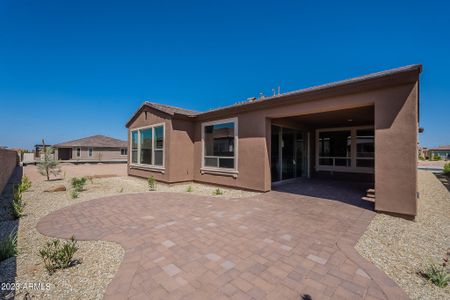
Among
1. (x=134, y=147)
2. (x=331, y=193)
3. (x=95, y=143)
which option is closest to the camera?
(x=331, y=193)

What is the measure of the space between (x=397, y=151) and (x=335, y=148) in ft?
21.4

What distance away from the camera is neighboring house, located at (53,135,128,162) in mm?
30359

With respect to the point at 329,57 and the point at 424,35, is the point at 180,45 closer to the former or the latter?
the point at 329,57

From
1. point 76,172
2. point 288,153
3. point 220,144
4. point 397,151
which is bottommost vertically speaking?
point 76,172

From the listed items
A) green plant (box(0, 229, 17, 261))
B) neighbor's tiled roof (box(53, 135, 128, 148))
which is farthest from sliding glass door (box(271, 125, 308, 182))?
neighbor's tiled roof (box(53, 135, 128, 148))

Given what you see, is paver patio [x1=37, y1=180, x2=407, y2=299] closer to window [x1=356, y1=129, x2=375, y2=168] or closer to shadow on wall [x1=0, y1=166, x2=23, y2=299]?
shadow on wall [x1=0, y1=166, x2=23, y2=299]

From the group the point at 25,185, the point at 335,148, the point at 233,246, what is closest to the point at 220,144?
the point at 233,246

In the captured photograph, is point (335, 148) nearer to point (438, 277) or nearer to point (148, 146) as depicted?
point (438, 277)

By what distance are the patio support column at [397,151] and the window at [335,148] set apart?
20.2ft

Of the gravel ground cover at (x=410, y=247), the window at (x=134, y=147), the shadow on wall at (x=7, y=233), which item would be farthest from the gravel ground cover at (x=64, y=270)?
the window at (x=134, y=147)

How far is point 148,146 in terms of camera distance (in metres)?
11.7

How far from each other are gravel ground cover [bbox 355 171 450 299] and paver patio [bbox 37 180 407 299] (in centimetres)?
20

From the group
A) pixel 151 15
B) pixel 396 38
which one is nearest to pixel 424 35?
pixel 396 38

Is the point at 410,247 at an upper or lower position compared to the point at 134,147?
lower
